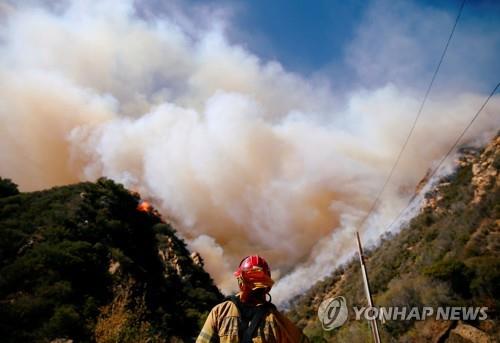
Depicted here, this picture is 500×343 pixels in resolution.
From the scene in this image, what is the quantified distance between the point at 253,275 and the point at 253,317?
17.5 inches

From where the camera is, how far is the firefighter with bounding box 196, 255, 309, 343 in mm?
3244

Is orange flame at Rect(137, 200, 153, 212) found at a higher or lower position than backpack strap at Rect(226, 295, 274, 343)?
higher

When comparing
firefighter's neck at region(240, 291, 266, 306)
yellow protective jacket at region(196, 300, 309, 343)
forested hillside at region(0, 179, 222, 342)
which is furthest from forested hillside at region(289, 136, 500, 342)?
Answer: firefighter's neck at region(240, 291, 266, 306)

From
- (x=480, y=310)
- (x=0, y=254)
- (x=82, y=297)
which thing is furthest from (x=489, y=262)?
(x=0, y=254)

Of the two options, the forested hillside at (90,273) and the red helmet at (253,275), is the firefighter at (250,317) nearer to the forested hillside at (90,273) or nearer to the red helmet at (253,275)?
the red helmet at (253,275)

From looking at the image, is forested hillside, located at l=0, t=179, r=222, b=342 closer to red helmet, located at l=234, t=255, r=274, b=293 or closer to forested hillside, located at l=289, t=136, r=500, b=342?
red helmet, located at l=234, t=255, r=274, b=293

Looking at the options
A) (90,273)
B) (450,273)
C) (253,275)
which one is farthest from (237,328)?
(450,273)

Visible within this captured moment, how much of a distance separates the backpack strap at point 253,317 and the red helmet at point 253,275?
18cm

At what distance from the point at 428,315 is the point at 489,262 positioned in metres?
7.42

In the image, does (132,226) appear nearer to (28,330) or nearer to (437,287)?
(28,330)

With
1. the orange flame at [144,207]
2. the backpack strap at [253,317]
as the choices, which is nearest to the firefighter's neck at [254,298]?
the backpack strap at [253,317]

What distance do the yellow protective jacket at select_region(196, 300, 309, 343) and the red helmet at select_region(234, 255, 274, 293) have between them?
9.2 inches

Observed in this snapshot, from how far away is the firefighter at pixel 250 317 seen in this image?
10.6ft

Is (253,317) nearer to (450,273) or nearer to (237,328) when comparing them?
(237,328)
